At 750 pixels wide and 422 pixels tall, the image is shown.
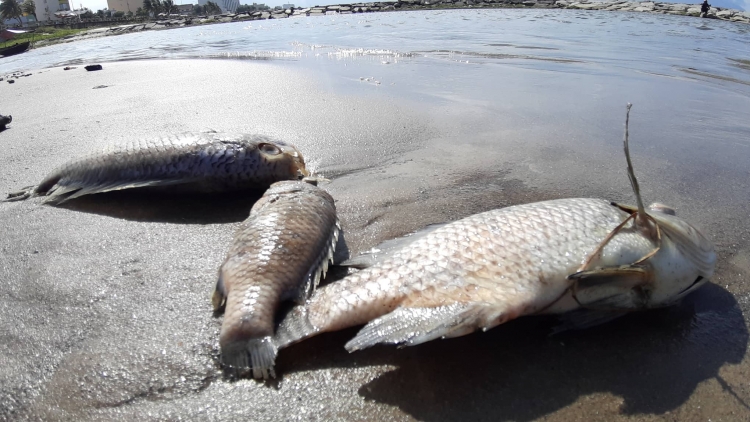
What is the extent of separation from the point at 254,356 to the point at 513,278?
1359mm

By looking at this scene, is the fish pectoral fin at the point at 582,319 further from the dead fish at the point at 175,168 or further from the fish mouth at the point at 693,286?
the dead fish at the point at 175,168

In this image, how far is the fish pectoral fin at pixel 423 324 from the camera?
2266mm

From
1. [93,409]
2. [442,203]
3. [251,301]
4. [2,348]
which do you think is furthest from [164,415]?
[442,203]

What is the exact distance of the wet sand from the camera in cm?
220

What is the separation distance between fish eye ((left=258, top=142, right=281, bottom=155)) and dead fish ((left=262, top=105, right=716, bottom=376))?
2261mm

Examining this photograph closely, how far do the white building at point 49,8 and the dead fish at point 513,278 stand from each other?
10639 centimetres

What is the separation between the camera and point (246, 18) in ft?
159

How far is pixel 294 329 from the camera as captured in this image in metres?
2.44

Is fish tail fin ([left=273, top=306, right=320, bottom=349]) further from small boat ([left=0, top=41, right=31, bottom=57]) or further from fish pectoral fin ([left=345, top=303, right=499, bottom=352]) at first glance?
small boat ([left=0, top=41, right=31, bottom=57])

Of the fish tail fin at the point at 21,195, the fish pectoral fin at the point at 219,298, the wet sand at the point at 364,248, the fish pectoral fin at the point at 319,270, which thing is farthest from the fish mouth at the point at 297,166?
the fish tail fin at the point at 21,195

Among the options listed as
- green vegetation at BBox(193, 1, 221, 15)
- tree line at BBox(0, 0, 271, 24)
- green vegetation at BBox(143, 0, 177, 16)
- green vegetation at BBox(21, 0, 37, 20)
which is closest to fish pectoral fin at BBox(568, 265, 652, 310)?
tree line at BBox(0, 0, 271, 24)

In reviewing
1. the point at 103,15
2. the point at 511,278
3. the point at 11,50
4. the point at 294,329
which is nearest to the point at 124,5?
the point at 103,15

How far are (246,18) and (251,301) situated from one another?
51.3m

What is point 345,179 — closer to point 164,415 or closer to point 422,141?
point 422,141
